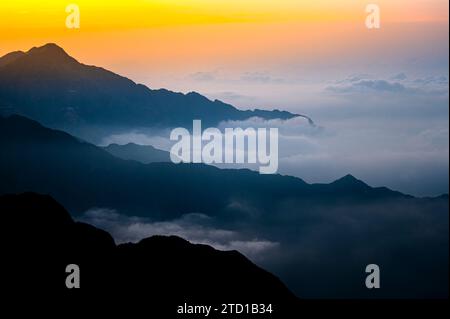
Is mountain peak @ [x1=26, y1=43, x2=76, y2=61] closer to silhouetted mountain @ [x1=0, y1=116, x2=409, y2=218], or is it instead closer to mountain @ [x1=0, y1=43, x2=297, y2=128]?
mountain @ [x1=0, y1=43, x2=297, y2=128]

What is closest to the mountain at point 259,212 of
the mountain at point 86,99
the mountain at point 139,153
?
the mountain at point 139,153

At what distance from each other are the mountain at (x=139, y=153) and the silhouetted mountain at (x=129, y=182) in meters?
1.23

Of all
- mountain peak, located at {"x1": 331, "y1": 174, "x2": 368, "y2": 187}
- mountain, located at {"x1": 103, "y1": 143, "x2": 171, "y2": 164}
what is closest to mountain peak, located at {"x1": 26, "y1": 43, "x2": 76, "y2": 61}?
mountain, located at {"x1": 103, "y1": 143, "x2": 171, "y2": 164}

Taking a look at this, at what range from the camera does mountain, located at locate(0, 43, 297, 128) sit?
9319cm

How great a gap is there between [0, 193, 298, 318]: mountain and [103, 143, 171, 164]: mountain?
29.0 m

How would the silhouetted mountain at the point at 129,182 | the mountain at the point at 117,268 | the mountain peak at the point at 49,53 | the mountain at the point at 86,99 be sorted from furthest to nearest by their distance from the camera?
the silhouetted mountain at the point at 129,182, the mountain at the point at 86,99, the mountain peak at the point at 49,53, the mountain at the point at 117,268

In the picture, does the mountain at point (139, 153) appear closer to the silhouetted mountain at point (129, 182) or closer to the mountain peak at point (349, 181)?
the silhouetted mountain at point (129, 182)

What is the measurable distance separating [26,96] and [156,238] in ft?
139

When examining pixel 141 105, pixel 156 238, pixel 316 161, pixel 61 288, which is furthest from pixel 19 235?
pixel 316 161

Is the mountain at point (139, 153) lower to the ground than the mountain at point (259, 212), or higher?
higher

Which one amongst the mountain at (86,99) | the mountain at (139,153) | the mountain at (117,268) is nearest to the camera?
the mountain at (117,268)

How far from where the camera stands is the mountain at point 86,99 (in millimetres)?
93188

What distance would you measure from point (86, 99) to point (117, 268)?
49.2 metres

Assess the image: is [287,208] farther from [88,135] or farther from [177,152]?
[88,135]
